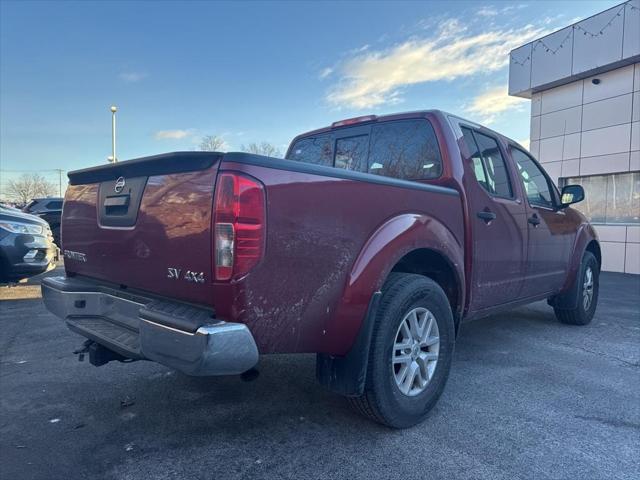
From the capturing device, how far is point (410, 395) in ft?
9.30

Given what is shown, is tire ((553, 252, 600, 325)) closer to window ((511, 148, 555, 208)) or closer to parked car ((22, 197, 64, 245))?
window ((511, 148, 555, 208))

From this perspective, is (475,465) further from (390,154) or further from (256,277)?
(390,154)

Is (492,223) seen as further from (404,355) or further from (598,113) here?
(598,113)

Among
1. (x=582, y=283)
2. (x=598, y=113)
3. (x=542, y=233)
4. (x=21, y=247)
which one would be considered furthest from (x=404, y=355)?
(x=598, y=113)

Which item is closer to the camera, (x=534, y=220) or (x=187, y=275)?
(x=187, y=275)

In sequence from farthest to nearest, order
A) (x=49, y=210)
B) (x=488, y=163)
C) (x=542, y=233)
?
(x=49, y=210)
(x=542, y=233)
(x=488, y=163)

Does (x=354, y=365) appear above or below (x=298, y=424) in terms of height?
above

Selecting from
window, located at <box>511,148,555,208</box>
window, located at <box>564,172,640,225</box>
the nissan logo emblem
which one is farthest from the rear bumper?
window, located at <box>564,172,640,225</box>

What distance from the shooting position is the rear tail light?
2.02 meters

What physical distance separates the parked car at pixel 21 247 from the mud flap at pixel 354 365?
5.53m

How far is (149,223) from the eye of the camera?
2.41 metres

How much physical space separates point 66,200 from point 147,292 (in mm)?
1202

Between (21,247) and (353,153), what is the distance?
4999 mm

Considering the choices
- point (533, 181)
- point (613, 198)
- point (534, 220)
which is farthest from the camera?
point (613, 198)
